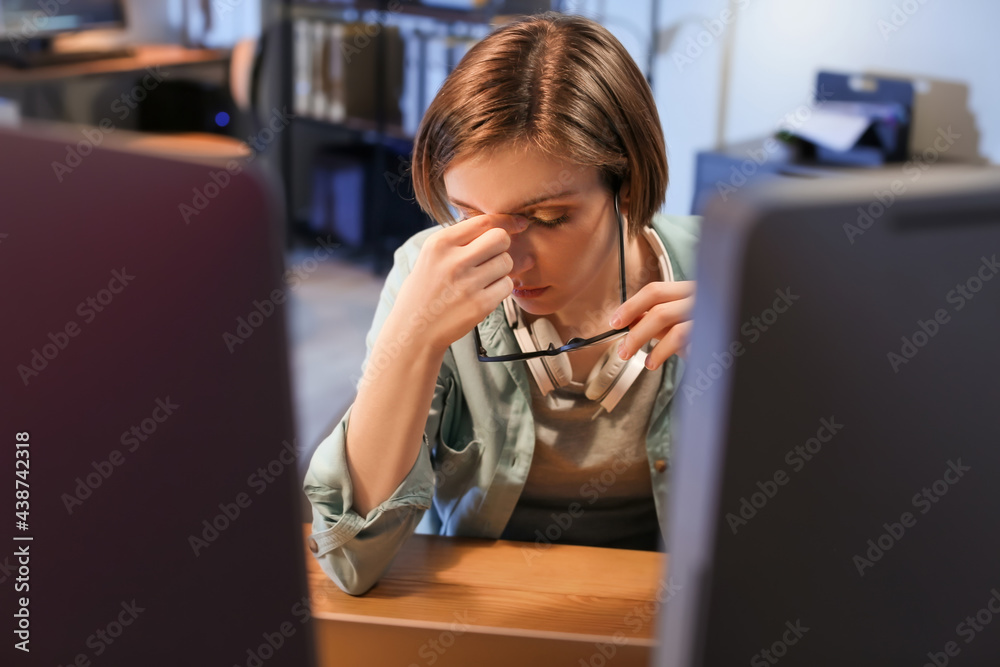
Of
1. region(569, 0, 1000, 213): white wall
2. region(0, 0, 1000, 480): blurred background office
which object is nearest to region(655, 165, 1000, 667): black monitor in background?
region(0, 0, 1000, 480): blurred background office

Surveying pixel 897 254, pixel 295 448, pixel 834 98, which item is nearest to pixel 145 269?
pixel 295 448

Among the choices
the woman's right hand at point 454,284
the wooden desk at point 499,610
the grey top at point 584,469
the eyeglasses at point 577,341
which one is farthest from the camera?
the grey top at point 584,469

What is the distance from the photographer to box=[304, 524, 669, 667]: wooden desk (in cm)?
80

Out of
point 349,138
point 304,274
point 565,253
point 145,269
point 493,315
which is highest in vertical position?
point 145,269

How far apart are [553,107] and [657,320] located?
256 millimetres

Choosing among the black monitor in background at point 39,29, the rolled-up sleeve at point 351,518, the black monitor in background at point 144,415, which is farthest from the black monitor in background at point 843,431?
the black monitor in background at point 39,29

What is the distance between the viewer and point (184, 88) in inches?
165

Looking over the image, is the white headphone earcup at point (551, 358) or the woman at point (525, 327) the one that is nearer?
the woman at point (525, 327)

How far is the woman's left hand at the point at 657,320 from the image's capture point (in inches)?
38.6

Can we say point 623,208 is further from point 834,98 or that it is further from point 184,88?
point 184,88

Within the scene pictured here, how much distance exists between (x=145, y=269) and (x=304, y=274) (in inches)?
143

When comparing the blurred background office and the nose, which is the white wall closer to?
the blurred background office

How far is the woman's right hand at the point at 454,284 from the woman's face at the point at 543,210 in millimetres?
62

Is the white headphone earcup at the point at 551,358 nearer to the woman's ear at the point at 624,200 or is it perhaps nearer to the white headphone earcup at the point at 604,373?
the white headphone earcup at the point at 604,373
